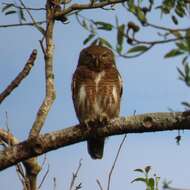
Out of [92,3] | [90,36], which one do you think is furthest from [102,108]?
[90,36]

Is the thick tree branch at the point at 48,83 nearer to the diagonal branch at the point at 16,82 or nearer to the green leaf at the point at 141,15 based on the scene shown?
the diagonal branch at the point at 16,82

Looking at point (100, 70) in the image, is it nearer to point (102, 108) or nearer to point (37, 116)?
point (102, 108)

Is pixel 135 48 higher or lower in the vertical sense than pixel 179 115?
lower

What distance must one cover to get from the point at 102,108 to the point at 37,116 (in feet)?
6.07

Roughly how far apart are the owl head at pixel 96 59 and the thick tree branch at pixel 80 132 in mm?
2648

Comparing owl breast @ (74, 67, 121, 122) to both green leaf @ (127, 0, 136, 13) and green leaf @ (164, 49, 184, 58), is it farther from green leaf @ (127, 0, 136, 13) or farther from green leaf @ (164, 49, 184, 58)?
green leaf @ (164, 49, 184, 58)

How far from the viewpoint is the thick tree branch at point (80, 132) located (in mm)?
4234

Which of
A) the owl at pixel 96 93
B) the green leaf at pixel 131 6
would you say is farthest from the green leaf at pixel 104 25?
the owl at pixel 96 93

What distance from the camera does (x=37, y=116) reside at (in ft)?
15.9

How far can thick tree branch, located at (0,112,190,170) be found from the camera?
4.23 metres

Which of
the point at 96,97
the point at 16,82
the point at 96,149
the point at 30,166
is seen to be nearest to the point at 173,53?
the point at 16,82

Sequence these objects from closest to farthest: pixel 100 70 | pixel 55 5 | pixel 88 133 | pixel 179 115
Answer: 1. pixel 179 115
2. pixel 88 133
3. pixel 55 5
4. pixel 100 70

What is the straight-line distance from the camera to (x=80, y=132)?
4535 mm

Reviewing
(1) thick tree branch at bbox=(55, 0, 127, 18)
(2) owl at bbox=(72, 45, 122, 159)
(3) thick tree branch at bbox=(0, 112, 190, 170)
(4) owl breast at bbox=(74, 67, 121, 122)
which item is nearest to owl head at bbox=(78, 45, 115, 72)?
(2) owl at bbox=(72, 45, 122, 159)
